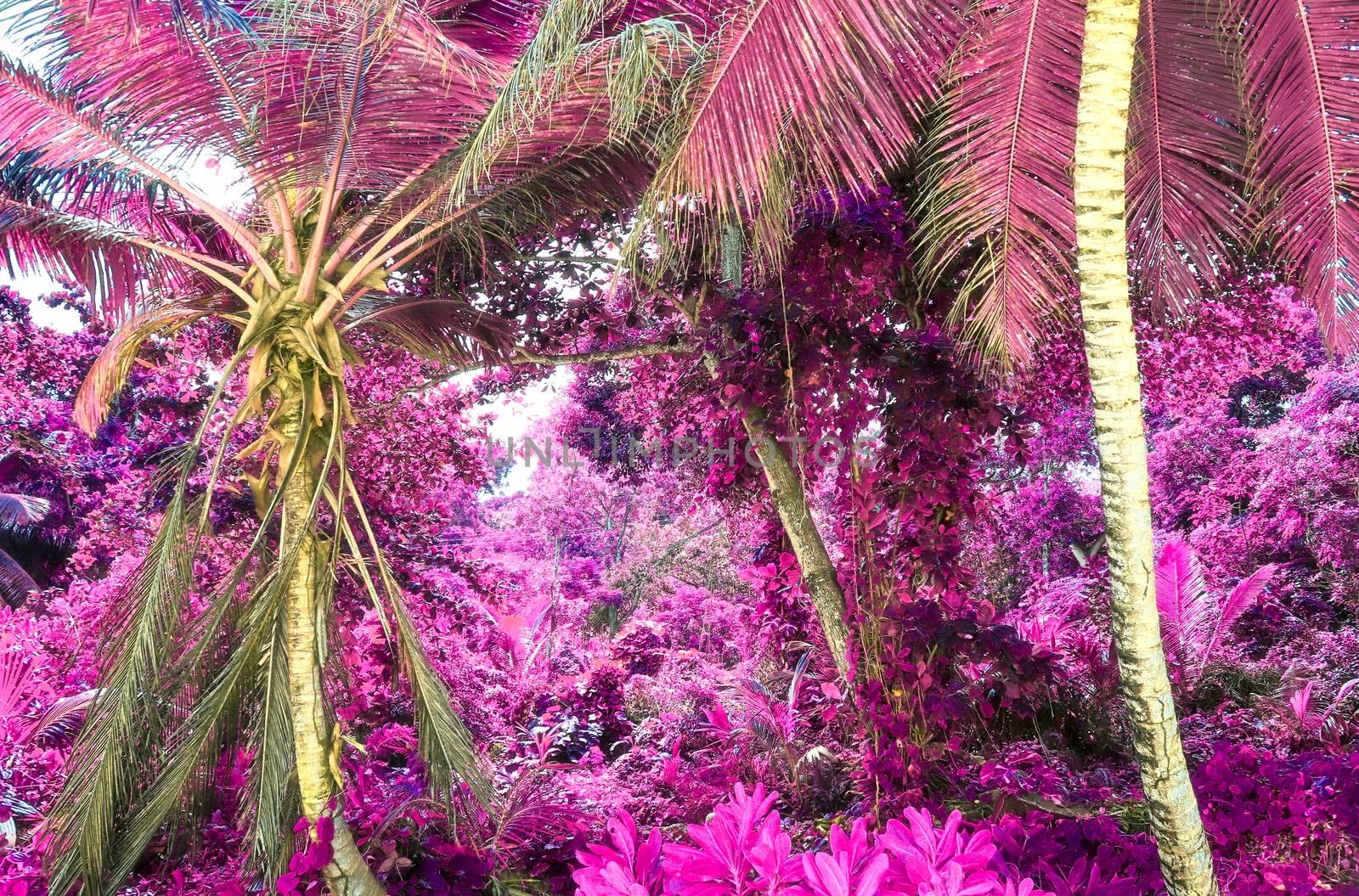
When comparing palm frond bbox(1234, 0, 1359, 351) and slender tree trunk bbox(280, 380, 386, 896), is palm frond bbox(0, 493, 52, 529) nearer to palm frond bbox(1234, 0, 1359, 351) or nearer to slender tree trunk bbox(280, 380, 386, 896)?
slender tree trunk bbox(280, 380, 386, 896)

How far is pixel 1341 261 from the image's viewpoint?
127 inches

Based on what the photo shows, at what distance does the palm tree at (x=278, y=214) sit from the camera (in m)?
2.57

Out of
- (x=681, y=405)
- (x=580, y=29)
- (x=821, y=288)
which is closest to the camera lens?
(x=580, y=29)

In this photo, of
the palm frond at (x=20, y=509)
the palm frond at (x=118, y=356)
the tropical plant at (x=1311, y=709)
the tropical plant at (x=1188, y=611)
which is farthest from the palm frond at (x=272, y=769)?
the palm frond at (x=20, y=509)

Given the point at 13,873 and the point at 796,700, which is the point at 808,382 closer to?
the point at 796,700

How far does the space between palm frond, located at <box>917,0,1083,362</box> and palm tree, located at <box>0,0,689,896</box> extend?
1.11m

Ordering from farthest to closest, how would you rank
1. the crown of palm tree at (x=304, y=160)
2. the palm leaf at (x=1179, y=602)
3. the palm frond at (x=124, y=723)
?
1. the palm leaf at (x=1179, y=602)
2. the palm frond at (x=124, y=723)
3. the crown of palm tree at (x=304, y=160)

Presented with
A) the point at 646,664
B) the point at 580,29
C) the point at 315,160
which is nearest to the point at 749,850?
the point at 580,29

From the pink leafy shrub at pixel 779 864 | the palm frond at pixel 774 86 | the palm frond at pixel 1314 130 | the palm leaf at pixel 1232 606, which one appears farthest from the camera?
the palm leaf at pixel 1232 606

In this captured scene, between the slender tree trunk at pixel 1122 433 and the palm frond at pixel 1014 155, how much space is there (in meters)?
0.68

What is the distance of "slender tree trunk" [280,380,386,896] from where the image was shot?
282cm

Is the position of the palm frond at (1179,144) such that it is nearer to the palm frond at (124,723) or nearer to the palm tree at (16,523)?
the palm frond at (124,723)

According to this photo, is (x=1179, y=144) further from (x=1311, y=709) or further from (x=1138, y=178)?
(x=1311, y=709)

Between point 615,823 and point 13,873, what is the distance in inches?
100
